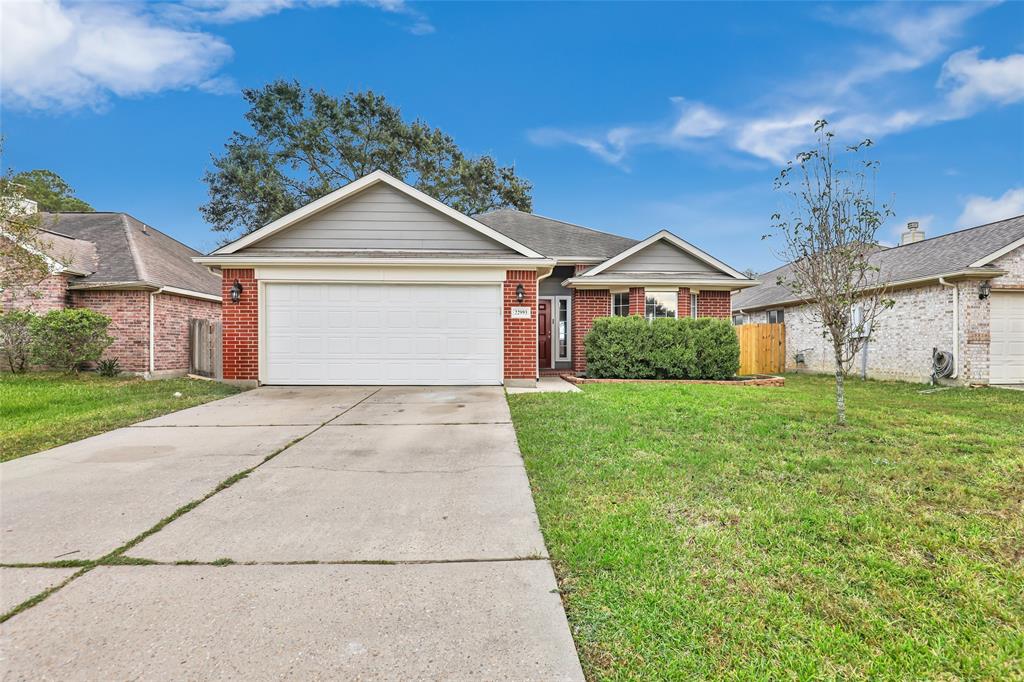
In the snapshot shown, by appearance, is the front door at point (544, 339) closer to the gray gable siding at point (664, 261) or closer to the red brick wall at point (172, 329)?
the gray gable siding at point (664, 261)

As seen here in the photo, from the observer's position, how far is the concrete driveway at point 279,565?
192 cm

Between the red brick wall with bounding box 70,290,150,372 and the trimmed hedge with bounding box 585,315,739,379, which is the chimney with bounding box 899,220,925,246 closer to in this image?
the trimmed hedge with bounding box 585,315,739,379

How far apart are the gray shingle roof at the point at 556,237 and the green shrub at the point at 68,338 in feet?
33.2

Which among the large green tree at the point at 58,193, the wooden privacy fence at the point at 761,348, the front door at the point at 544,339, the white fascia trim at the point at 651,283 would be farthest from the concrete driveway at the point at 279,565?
the large green tree at the point at 58,193

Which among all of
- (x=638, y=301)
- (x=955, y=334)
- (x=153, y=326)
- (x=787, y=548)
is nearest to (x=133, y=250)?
(x=153, y=326)

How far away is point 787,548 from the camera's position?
111 inches

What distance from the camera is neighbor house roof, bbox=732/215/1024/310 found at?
11.3m

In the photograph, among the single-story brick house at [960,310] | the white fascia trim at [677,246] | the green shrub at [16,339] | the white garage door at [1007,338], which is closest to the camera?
the green shrub at [16,339]

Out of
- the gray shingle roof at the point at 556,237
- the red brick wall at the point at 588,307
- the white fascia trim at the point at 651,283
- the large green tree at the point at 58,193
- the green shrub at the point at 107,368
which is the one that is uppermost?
the large green tree at the point at 58,193

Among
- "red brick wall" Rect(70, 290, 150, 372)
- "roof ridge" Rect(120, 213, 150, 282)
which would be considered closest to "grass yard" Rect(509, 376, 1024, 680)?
"red brick wall" Rect(70, 290, 150, 372)

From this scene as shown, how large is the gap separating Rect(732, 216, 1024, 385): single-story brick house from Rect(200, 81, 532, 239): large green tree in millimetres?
19730

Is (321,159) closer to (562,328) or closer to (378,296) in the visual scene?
(562,328)

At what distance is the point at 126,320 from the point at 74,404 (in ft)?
17.0

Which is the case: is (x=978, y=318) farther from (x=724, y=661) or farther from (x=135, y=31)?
(x=135, y=31)
